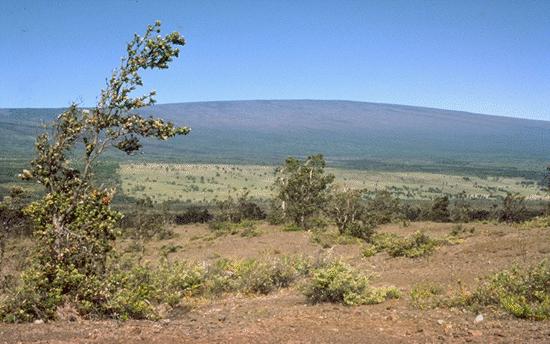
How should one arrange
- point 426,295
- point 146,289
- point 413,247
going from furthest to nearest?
point 413,247, point 426,295, point 146,289

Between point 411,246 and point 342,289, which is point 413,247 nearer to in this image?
point 411,246

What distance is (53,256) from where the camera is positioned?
9773 millimetres

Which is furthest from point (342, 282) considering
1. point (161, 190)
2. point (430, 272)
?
point (161, 190)

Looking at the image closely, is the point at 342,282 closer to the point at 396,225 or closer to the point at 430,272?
the point at 430,272

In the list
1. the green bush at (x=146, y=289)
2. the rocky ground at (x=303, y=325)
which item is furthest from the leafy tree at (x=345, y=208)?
the green bush at (x=146, y=289)

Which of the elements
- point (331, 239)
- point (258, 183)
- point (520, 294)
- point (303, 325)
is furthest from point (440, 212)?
point (258, 183)

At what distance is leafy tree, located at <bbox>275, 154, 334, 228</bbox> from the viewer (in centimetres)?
3256

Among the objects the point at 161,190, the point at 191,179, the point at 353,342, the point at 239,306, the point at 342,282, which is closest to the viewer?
the point at 353,342

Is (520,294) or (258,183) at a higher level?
(520,294)

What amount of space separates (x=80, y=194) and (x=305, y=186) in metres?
23.3

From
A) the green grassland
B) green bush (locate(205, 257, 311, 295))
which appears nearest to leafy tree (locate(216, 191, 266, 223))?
the green grassland

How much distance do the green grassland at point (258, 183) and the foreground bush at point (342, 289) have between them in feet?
205

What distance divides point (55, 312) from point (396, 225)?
2709cm

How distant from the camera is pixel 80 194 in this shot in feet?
33.7
